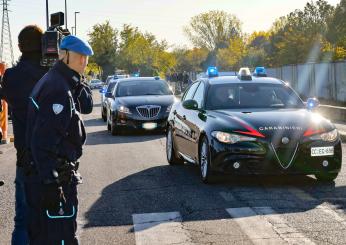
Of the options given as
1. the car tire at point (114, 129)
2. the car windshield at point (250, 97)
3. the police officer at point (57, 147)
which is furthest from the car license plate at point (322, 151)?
the car tire at point (114, 129)

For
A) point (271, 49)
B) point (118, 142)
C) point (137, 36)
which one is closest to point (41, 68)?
point (118, 142)

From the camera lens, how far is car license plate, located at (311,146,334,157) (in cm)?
934

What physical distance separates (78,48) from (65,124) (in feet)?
1.50

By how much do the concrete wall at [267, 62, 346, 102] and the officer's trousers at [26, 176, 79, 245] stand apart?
31.1 meters

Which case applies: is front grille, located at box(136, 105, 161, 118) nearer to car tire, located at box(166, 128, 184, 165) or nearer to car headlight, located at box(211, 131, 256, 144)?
car tire, located at box(166, 128, 184, 165)

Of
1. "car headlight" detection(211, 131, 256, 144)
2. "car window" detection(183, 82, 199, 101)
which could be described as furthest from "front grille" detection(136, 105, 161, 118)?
"car headlight" detection(211, 131, 256, 144)

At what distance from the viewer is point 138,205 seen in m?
8.23

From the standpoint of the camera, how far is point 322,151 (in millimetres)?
9430

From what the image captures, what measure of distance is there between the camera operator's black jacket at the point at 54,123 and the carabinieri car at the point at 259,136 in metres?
5.17

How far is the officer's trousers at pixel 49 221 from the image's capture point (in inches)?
161

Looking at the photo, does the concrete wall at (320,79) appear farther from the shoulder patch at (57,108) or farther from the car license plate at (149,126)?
the shoulder patch at (57,108)

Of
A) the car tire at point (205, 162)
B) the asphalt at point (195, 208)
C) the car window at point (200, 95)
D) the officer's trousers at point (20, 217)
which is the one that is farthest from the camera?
the car window at point (200, 95)

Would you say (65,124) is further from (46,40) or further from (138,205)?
(138,205)

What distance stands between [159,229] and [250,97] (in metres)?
4.23
